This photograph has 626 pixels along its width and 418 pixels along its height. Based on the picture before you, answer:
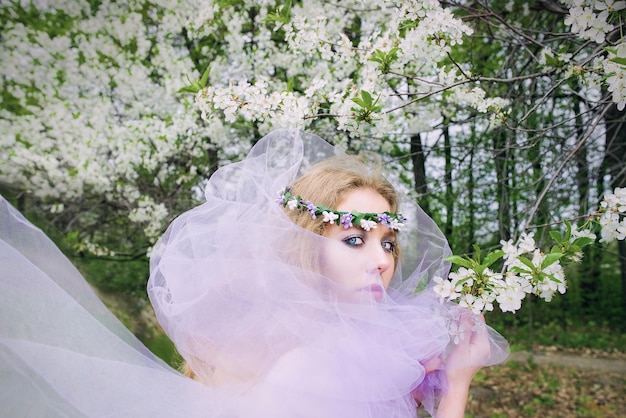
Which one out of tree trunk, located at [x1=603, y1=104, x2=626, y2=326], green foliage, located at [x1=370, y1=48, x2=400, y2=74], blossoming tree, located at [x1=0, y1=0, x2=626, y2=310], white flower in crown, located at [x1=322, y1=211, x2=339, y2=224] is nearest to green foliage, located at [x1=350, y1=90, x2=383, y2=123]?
green foliage, located at [x1=370, y1=48, x2=400, y2=74]

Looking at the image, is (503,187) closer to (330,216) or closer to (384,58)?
(384,58)

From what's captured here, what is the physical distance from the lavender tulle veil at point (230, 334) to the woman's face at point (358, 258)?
4cm

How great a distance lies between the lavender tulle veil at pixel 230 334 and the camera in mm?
1104

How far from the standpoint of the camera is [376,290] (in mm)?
1328

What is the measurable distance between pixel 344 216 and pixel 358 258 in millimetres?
144

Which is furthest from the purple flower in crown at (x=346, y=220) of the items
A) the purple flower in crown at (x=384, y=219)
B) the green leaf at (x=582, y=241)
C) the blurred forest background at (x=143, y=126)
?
the blurred forest background at (x=143, y=126)

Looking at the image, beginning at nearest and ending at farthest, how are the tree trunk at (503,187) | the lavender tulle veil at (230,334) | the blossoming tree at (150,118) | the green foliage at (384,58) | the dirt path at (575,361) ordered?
the lavender tulle veil at (230,334)
the green foliage at (384,58)
the tree trunk at (503,187)
the blossoming tree at (150,118)
the dirt path at (575,361)

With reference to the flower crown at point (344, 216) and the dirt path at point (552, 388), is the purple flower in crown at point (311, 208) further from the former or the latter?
the dirt path at point (552, 388)

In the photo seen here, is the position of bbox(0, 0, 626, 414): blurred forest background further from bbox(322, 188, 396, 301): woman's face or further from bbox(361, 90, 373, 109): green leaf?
bbox(322, 188, 396, 301): woman's face

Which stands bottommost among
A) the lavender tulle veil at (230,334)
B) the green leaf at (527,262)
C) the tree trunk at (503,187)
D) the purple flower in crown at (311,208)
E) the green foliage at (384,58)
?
the lavender tulle veil at (230,334)

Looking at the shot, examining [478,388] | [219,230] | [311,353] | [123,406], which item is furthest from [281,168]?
[478,388]

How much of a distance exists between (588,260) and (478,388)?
205 inches

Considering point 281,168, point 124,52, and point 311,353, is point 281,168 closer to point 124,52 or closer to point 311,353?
point 311,353

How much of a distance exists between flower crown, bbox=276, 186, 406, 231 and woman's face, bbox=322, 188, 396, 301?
0.02 metres
